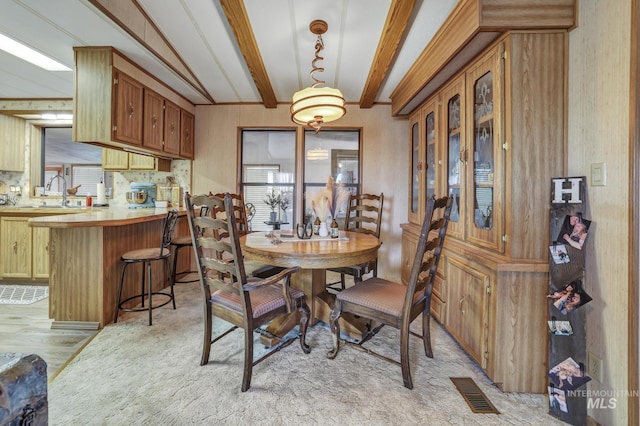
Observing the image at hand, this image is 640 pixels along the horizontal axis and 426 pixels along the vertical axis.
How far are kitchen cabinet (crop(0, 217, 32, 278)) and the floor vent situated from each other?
4.92m

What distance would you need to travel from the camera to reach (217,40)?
2.49m

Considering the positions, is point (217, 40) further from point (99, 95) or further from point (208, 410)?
point (208, 410)

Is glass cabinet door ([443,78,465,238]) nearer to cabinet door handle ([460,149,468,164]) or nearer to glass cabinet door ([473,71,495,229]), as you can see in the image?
cabinet door handle ([460,149,468,164])

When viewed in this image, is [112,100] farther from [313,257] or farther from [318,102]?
[313,257]

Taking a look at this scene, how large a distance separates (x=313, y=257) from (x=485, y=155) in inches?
56.3

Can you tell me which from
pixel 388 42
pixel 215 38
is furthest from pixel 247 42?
pixel 388 42

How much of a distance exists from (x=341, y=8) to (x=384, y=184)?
8.06 ft

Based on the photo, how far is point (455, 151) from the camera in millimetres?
2402

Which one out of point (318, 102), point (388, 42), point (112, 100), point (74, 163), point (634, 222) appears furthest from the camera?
point (74, 163)

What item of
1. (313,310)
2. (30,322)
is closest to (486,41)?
(313,310)

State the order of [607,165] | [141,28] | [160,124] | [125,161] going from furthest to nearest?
[125,161], [160,124], [141,28], [607,165]

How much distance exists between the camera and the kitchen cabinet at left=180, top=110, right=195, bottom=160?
3.86 metres

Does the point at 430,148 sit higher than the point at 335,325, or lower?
higher

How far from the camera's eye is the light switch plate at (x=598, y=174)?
1.39 meters
